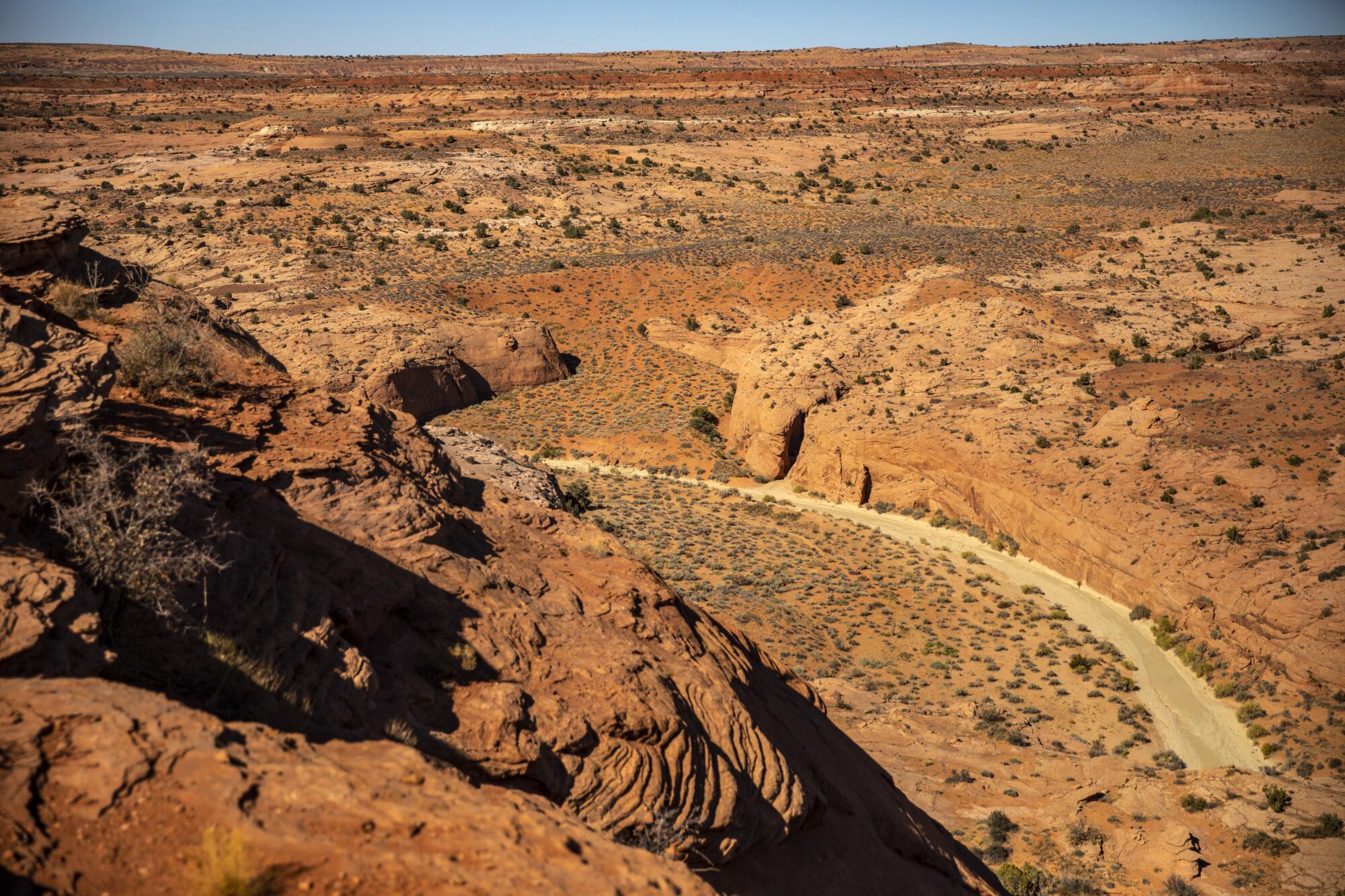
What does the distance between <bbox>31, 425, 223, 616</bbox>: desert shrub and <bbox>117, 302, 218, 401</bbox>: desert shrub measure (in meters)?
2.24

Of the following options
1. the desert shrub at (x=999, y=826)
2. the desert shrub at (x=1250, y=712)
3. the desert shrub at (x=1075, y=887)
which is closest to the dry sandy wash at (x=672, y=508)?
the desert shrub at (x=999, y=826)

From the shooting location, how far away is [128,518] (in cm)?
651

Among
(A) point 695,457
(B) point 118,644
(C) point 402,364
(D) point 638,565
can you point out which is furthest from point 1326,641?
(C) point 402,364

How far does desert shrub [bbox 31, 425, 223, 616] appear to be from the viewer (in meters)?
6.09

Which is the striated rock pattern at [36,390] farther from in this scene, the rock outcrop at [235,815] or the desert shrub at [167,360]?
the rock outcrop at [235,815]

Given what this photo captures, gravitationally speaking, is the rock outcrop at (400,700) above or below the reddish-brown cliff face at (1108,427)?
above

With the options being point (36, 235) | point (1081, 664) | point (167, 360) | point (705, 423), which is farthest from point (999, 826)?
point (705, 423)

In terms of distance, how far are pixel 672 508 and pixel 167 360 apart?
84.8 ft

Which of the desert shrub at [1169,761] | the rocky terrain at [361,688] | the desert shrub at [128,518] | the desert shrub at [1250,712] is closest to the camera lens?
the rocky terrain at [361,688]

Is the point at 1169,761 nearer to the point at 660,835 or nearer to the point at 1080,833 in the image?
the point at 1080,833

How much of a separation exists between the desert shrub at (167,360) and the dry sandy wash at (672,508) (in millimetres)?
57

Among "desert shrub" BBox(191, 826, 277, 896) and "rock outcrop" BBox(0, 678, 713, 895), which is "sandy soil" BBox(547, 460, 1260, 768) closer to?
"rock outcrop" BBox(0, 678, 713, 895)

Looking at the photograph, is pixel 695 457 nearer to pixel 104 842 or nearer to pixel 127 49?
pixel 104 842

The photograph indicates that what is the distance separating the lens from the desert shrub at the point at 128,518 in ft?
20.0
